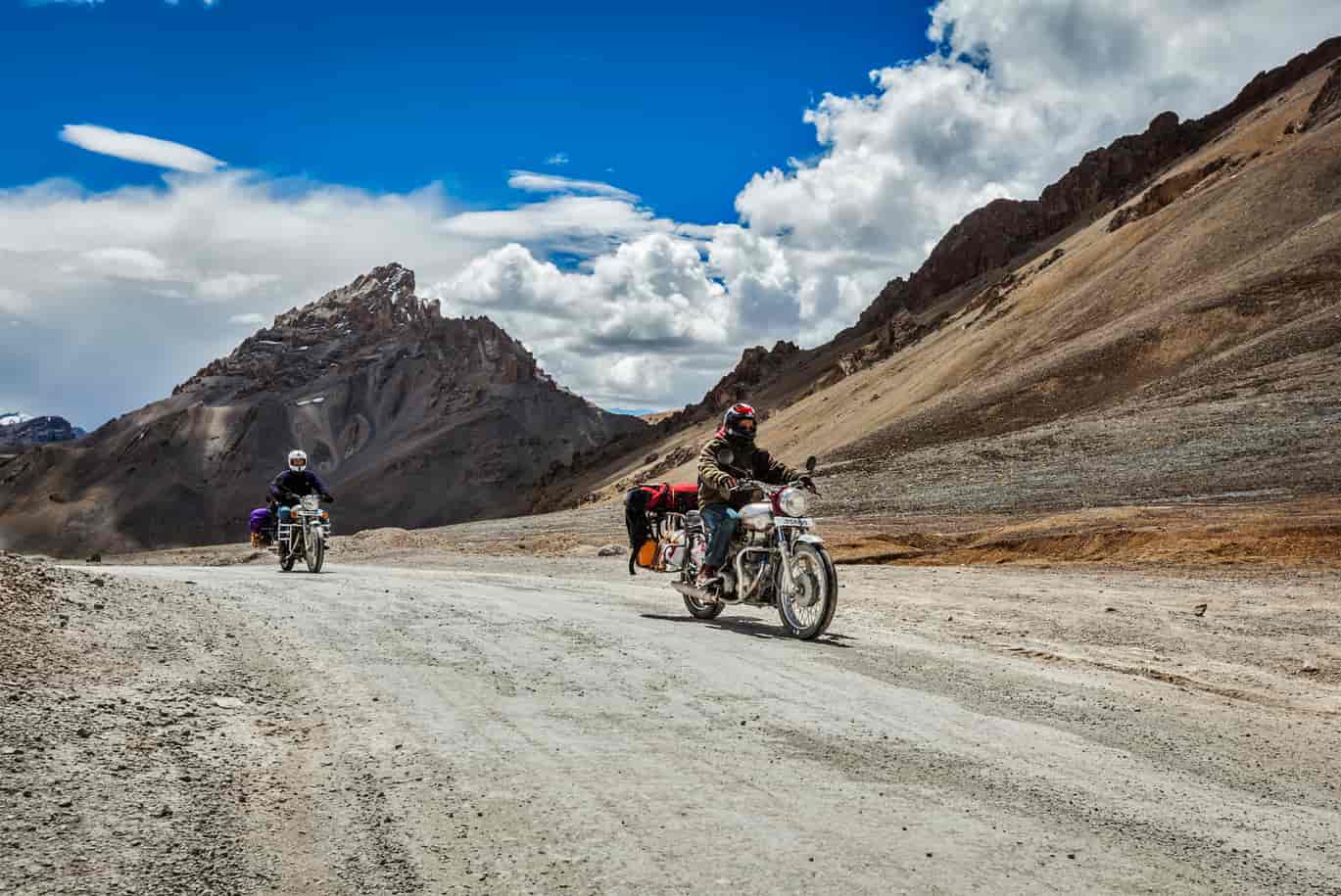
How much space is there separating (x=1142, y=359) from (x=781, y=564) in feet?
140

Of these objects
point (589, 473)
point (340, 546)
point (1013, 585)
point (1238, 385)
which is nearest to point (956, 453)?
point (1238, 385)

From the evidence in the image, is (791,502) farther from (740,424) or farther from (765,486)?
(740,424)

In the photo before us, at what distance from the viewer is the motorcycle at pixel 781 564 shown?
10.5 meters

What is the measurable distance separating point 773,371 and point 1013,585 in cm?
10116

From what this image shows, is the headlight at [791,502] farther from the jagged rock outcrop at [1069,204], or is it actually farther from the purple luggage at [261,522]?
the jagged rock outcrop at [1069,204]

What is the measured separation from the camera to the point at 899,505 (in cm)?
3734

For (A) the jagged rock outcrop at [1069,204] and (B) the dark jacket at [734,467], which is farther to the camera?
(A) the jagged rock outcrop at [1069,204]

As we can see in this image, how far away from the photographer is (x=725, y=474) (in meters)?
11.2

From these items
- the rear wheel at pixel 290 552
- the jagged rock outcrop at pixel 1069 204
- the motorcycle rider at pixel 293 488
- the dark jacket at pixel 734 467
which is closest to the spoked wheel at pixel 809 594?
the dark jacket at pixel 734 467

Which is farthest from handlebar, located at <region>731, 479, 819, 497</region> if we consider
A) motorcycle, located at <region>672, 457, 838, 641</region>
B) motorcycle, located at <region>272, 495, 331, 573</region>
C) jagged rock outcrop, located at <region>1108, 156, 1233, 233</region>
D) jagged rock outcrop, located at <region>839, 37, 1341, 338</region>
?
jagged rock outcrop, located at <region>839, 37, 1341, 338</region>

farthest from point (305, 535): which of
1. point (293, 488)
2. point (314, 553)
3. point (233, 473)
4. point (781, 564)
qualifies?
point (233, 473)

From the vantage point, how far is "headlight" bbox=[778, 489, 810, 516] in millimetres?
10688

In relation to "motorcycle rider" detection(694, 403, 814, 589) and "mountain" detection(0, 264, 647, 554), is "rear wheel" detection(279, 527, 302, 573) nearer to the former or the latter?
"motorcycle rider" detection(694, 403, 814, 589)

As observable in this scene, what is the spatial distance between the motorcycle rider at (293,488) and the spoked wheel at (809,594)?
11.5m
